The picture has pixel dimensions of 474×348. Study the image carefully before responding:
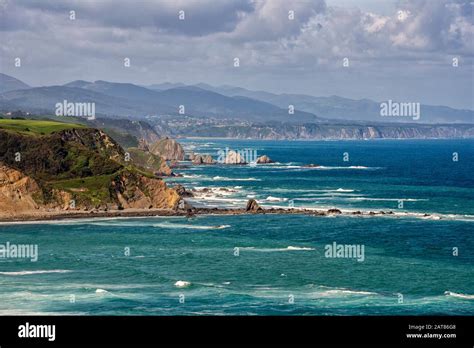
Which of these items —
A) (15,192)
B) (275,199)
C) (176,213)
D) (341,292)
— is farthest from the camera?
(275,199)

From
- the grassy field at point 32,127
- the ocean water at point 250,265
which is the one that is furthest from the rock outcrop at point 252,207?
the grassy field at point 32,127

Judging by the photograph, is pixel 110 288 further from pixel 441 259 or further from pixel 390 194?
pixel 390 194

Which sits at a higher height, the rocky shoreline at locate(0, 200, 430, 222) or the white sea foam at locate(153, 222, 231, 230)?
the rocky shoreline at locate(0, 200, 430, 222)

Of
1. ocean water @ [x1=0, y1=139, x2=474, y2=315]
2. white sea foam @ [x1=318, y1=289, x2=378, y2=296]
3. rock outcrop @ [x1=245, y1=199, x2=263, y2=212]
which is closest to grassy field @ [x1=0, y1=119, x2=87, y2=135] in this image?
ocean water @ [x1=0, y1=139, x2=474, y2=315]

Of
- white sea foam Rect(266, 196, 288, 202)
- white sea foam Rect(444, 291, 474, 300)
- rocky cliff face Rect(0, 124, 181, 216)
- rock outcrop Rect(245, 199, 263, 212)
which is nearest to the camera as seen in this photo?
white sea foam Rect(444, 291, 474, 300)

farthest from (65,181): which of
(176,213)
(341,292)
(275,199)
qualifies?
(341,292)

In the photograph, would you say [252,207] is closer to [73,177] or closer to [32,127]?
[73,177]

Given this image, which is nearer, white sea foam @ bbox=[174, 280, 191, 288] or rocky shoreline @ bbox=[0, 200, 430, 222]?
white sea foam @ bbox=[174, 280, 191, 288]

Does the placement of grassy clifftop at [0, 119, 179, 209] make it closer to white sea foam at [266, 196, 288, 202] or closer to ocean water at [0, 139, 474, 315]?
ocean water at [0, 139, 474, 315]

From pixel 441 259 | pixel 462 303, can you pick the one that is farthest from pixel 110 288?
pixel 441 259
